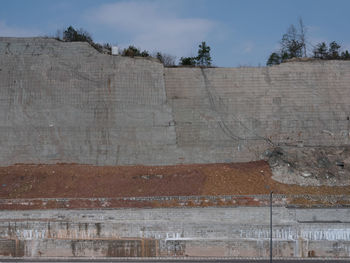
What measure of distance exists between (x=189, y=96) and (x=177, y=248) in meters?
9.70

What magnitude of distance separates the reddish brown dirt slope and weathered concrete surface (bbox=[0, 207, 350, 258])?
5.01ft

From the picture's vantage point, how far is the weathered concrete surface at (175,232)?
16422 mm

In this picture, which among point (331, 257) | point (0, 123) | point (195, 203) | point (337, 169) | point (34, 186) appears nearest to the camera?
point (331, 257)

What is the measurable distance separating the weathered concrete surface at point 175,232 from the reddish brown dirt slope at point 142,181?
60.1 inches

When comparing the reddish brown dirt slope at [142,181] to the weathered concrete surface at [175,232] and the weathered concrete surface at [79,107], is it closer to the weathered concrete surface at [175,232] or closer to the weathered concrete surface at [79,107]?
the weathered concrete surface at [79,107]

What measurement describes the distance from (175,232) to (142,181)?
3753 mm

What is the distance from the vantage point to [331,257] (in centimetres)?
1631

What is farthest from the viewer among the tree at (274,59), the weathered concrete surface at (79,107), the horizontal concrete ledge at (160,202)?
the tree at (274,59)

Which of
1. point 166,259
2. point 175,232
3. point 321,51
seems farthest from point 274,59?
point 166,259

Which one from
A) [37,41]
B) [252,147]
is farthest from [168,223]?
[37,41]

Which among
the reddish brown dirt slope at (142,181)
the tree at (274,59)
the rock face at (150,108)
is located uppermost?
the tree at (274,59)

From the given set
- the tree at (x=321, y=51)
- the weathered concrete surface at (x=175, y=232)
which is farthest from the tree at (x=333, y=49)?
the weathered concrete surface at (x=175, y=232)

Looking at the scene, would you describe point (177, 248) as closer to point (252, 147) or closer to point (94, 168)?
point (94, 168)

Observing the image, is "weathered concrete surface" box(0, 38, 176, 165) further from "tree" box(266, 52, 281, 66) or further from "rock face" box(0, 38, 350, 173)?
"tree" box(266, 52, 281, 66)
